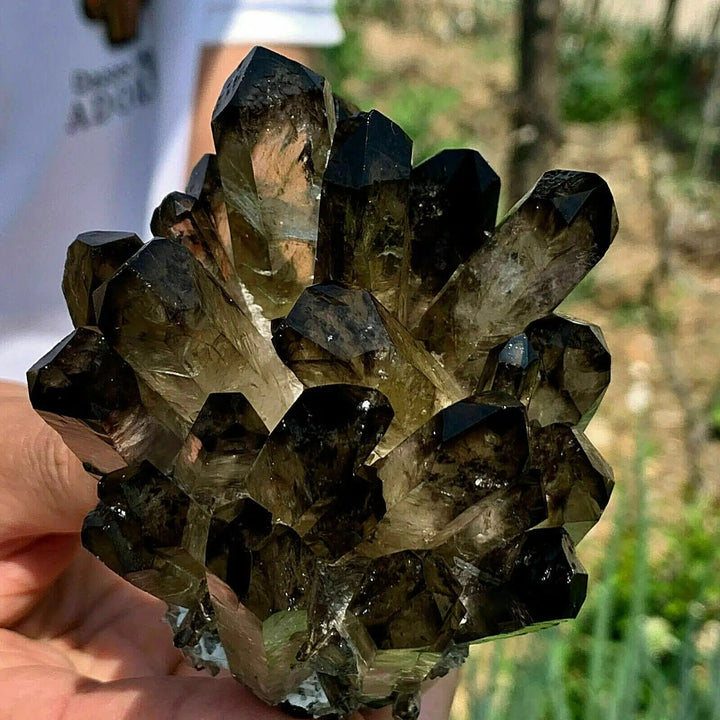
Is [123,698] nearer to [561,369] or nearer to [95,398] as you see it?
[95,398]

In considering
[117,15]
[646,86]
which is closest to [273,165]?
[117,15]

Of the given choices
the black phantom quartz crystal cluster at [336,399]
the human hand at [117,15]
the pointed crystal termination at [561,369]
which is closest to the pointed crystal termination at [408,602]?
the black phantom quartz crystal cluster at [336,399]

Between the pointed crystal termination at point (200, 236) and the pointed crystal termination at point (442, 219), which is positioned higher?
the pointed crystal termination at point (442, 219)

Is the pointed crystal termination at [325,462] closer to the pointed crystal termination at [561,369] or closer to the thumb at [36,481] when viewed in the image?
the pointed crystal termination at [561,369]

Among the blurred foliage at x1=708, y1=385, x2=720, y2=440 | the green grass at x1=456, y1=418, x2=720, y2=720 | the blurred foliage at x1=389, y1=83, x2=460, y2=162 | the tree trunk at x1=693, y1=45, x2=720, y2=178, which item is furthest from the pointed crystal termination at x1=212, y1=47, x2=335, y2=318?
the tree trunk at x1=693, y1=45, x2=720, y2=178

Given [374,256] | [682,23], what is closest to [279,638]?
[374,256]

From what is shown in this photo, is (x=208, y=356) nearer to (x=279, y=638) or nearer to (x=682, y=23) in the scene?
(x=279, y=638)

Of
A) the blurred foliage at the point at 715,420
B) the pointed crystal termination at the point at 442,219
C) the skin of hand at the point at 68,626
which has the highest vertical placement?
the pointed crystal termination at the point at 442,219
